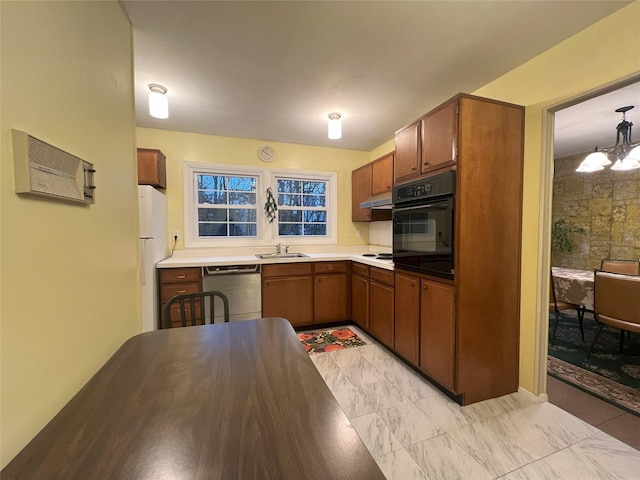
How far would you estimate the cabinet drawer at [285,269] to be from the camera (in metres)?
3.08

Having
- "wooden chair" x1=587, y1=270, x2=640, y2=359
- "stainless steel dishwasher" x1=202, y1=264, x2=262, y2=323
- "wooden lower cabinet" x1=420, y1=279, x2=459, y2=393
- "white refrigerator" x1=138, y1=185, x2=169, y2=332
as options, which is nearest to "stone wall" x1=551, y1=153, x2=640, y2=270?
"wooden chair" x1=587, y1=270, x2=640, y2=359

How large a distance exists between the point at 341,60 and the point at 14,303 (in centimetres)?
208

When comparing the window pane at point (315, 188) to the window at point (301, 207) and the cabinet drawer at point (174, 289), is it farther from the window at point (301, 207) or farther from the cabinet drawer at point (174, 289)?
the cabinet drawer at point (174, 289)

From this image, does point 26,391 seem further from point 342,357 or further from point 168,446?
point 342,357

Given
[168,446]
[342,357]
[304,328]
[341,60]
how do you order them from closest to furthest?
[168,446]
[341,60]
[342,357]
[304,328]

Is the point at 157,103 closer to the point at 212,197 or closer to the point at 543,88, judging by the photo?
the point at 212,197

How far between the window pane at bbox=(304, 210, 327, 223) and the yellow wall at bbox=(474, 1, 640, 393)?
2397mm

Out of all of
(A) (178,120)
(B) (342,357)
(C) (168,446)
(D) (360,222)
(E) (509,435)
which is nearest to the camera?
(C) (168,446)

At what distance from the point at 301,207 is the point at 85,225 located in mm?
2962

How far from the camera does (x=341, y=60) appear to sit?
6.09ft

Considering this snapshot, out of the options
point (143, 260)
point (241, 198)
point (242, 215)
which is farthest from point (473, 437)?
point (241, 198)

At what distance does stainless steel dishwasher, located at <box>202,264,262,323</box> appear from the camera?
2.88 m

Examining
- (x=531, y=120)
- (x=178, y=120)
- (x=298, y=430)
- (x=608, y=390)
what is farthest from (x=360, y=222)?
(x=298, y=430)

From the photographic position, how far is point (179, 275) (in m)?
2.75
